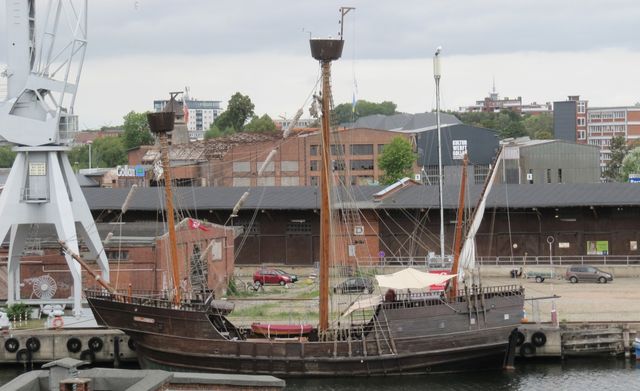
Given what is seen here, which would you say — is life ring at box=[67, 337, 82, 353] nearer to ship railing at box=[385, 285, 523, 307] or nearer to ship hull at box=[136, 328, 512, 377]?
ship hull at box=[136, 328, 512, 377]

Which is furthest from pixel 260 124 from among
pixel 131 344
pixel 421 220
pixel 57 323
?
pixel 131 344

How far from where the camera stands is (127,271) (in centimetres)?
5766

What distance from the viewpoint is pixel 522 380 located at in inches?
1778

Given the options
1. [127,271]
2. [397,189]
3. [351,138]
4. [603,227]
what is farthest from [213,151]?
[127,271]

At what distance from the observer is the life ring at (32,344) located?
161 feet

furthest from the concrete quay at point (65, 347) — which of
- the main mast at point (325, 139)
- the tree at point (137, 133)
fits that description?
the tree at point (137, 133)

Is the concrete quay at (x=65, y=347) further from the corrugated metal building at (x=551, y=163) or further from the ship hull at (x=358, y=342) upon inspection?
the corrugated metal building at (x=551, y=163)

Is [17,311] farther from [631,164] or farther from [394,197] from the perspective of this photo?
[631,164]

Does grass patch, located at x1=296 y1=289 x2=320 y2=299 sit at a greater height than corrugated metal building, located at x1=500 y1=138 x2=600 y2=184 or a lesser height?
lesser

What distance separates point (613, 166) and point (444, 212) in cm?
8542

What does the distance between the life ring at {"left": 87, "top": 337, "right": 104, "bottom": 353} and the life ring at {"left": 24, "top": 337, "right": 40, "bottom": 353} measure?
1899 millimetres

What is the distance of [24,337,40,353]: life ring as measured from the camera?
49.0m

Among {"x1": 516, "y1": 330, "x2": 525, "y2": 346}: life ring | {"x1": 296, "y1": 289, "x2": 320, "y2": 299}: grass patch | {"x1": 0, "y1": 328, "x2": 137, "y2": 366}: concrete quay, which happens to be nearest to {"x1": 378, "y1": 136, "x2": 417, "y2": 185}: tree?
{"x1": 296, "y1": 289, "x2": 320, "y2": 299}: grass patch

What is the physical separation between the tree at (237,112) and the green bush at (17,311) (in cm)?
13761
